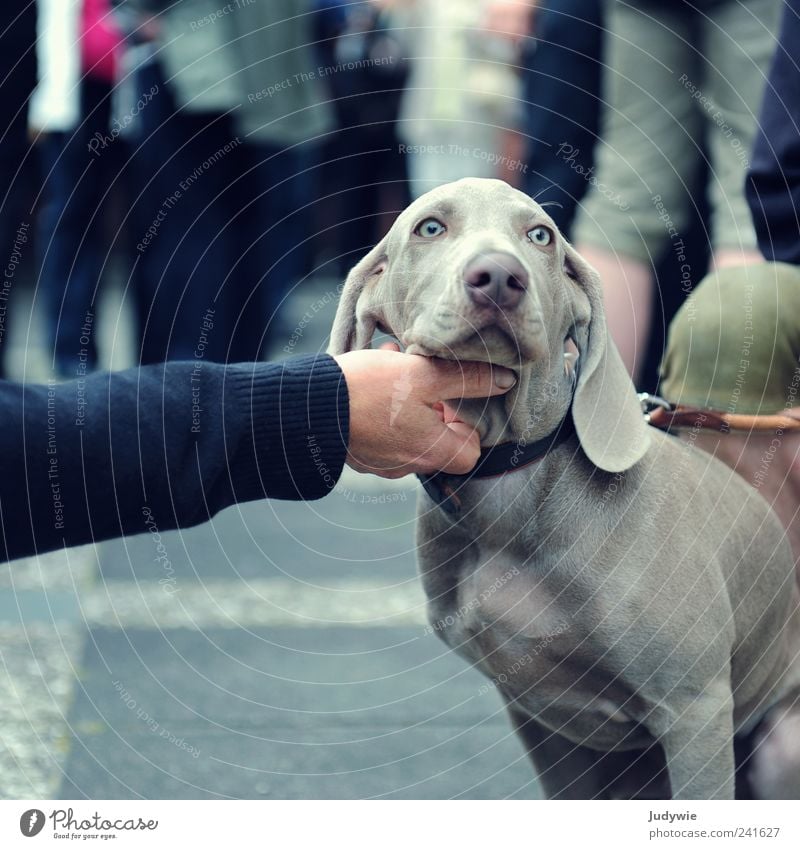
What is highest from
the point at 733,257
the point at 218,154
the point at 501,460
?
the point at 218,154

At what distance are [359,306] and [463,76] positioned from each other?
3.15m

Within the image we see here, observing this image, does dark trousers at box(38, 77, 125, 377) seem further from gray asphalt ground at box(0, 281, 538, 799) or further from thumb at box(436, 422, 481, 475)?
thumb at box(436, 422, 481, 475)

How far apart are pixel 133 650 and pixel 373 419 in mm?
1719

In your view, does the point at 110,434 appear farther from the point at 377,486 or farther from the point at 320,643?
the point at 377,486

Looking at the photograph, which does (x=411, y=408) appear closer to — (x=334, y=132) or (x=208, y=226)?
Result: (x=208, y=226)

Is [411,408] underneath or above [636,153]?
underneath

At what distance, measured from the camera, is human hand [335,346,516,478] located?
5.77ft

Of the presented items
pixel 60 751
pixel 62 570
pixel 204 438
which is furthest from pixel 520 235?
pixel 62 570

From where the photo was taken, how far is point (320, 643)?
3.34 m

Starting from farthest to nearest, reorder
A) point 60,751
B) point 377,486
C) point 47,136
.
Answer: point 47,136 → point 377,486 → point 60,751

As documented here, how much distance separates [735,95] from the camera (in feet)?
8.65

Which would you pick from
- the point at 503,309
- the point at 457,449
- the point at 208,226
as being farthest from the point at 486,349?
the point at 208,226

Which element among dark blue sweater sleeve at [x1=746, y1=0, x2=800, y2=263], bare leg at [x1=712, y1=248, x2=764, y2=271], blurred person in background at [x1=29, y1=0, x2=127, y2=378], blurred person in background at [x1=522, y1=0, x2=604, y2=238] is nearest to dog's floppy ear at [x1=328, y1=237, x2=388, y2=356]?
dark blue sweater sleeve at [x1=746, y1=0, x2=800, y2=263]
